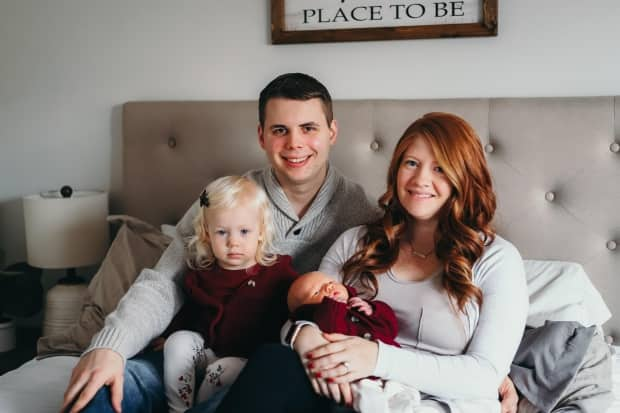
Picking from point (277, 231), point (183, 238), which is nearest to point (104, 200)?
point (183, 238)

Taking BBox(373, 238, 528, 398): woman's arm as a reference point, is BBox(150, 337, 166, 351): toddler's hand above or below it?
below

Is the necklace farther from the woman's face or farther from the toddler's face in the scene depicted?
the toddler's face

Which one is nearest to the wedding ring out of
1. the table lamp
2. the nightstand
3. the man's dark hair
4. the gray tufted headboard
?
the man's dark hair

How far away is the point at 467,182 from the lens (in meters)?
1.54

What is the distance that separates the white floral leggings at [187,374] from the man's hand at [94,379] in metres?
0.13

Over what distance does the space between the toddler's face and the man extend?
0.56ft

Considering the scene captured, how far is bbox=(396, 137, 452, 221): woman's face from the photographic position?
1.54 m

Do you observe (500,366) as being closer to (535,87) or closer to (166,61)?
(535,87)

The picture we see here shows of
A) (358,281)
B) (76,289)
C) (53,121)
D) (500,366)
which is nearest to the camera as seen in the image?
(500,366)

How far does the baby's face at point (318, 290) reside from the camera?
157cm

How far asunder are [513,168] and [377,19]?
2.15 ft

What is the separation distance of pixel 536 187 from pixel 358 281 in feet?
2.40

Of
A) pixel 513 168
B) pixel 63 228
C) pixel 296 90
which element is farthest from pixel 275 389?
pixel 63 228

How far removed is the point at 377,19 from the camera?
2.27 metres
